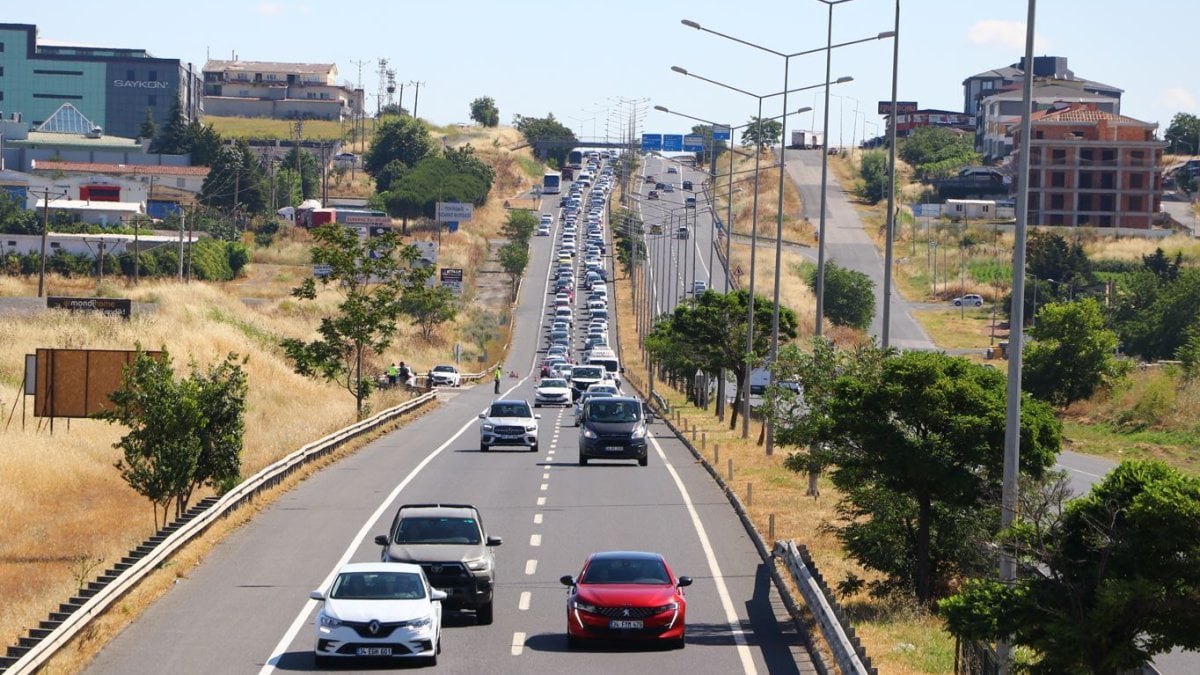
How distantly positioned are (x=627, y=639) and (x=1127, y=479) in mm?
7684

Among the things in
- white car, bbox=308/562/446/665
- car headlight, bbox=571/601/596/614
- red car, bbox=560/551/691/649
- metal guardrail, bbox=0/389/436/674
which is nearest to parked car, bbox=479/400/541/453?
metal guardrail, bbox=0/389/436/674

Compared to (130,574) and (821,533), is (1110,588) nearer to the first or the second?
(821,533)

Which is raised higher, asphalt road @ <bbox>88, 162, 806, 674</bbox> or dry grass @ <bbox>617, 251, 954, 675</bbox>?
dry grass @ <bbox>617, 251, 954, 675</bbox>

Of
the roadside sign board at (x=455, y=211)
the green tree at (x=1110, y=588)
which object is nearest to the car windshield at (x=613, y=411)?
the green tree at (x=1110, y=588)

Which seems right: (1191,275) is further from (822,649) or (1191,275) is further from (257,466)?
(822,649)

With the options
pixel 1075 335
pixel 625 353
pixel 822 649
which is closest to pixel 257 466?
pixel 822 649

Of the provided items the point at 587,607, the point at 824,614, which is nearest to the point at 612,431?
the point at 587,607

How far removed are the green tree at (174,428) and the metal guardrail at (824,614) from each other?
1390 centimetres

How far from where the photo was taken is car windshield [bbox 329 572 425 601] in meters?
20.1

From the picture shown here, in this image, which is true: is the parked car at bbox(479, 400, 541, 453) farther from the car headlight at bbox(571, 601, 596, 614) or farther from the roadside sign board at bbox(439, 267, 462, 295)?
the roadside sign board at bbox(439, 267, 462, 295)

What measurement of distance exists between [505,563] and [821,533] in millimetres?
5192

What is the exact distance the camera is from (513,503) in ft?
116

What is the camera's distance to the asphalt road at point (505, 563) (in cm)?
1997

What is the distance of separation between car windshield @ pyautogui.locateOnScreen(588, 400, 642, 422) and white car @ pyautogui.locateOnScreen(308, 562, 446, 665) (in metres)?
25.0
